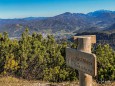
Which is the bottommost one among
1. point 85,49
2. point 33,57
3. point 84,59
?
point 33,57

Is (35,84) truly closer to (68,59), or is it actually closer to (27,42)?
(68,59)

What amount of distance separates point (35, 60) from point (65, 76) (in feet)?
24.2

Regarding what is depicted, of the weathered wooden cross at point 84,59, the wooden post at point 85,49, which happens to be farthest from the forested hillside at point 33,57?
the wooden post at point 85,49

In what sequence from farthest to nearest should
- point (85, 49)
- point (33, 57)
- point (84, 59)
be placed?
point (33, 57) → point (85, 49) → point (84, 59)

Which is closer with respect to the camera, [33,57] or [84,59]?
[84,59]

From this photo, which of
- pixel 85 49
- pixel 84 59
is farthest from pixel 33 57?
pixel 84 59

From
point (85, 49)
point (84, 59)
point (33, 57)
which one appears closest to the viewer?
point (84, 59)

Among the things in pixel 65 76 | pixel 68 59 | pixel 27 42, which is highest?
pixel 68 59

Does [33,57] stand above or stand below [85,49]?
below

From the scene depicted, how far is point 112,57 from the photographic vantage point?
166 feet

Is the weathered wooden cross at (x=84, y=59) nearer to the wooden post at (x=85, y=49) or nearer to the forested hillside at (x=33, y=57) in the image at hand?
the wooden post at (x=85, y=49)

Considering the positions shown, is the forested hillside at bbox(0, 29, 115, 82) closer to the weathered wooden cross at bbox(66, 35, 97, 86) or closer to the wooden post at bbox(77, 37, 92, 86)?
the weathered wooden cross at bbox(66, 35, 97, 86)

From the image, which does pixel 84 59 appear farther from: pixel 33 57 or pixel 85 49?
pixel 33 57

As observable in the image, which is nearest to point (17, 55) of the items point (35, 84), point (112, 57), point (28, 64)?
point (28, 64)
